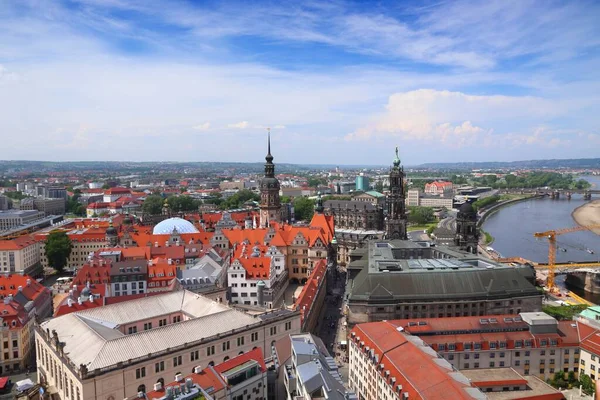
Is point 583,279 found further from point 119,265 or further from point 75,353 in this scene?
point 75,353

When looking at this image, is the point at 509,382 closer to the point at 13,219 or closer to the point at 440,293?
the point at 440,293

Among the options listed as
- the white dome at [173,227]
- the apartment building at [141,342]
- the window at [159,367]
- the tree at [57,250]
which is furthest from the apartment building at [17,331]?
the white dome at [173,227]

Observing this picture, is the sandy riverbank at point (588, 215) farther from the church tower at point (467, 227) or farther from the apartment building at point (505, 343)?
the apartment building at point (505, 343)

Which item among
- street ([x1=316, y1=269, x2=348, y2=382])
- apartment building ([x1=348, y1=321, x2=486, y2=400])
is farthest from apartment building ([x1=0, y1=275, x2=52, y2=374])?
apartment building ([x1=348, y1=321, x2=486, y2=400])

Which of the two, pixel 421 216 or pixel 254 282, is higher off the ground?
pixel 254 282

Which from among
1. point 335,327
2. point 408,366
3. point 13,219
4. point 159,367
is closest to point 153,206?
point 13,219
